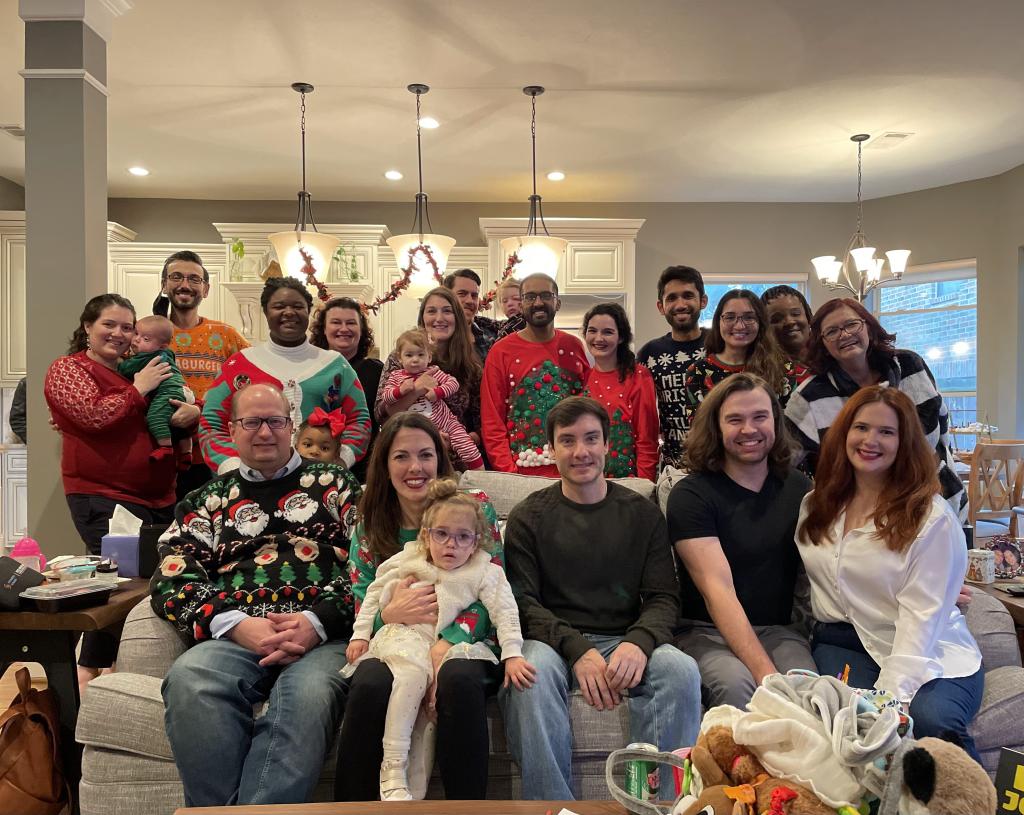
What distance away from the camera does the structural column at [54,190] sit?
3.23m

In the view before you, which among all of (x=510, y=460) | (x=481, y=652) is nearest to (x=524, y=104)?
(x=510, y=460)

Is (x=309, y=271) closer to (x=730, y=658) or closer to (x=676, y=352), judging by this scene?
(x=676, y=352)

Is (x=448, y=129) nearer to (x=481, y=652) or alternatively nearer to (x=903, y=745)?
(x=481, y=652)

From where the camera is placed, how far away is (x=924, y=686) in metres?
1.88

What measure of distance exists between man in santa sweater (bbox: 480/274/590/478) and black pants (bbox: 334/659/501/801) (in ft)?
3.90

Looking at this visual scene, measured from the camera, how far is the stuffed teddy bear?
1122 millimetres

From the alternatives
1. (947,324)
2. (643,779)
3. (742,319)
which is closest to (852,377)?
(742,319)

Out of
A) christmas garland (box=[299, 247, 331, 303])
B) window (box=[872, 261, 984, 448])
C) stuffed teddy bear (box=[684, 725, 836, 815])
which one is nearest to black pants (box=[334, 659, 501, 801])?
stuffed teddy bear (box=[684, 725, 836, 815])

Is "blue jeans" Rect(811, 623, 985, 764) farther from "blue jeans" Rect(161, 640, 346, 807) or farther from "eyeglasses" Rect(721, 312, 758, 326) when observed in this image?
"blue jeans" Rect(161, 640, 346, 807)

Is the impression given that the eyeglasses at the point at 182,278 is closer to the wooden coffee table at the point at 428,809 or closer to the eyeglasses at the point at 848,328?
the wooden coffee table at the point at 428,809

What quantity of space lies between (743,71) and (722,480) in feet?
9.96

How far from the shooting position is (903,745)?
111cm

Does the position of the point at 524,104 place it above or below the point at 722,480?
above

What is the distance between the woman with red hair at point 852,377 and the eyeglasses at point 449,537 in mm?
1281
